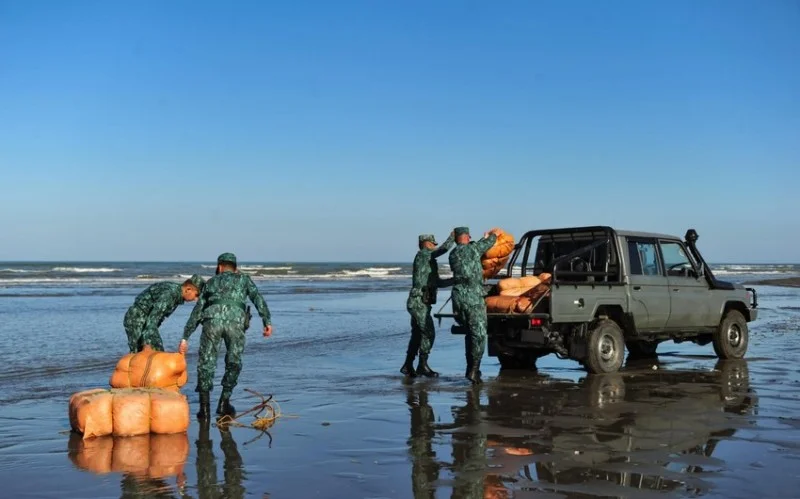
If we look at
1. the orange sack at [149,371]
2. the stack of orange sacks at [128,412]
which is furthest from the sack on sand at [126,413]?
the orange sack at [149,371]

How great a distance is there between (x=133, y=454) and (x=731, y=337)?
9.88 m

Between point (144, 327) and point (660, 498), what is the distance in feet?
18.2

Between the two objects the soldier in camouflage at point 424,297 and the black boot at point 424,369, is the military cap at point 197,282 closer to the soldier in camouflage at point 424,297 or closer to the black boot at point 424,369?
the soldier in camouflage at point 424,297

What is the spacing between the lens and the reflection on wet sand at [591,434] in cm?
546

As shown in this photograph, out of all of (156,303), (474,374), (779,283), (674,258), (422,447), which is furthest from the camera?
(779,283)

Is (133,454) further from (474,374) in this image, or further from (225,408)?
(474,374)

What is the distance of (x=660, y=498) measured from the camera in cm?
507

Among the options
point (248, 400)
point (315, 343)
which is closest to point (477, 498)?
point (248, 400)

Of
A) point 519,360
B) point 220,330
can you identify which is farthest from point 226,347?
point 519,360

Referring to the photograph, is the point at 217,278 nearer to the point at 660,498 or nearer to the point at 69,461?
the point at 69,461

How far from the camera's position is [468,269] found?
10.2 metres

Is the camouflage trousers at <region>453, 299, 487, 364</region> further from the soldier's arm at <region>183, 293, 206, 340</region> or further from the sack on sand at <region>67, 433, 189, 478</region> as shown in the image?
the sack on sand at <region>67, 433, 189, 478</region>

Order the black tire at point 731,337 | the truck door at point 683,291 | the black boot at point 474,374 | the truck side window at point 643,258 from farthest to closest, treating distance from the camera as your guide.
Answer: the black tire at point 731,337, the truck door at point 683,291, the truck side window at point 643,258, the black boot at point 474,374

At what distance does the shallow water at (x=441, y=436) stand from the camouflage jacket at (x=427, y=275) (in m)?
1.17
